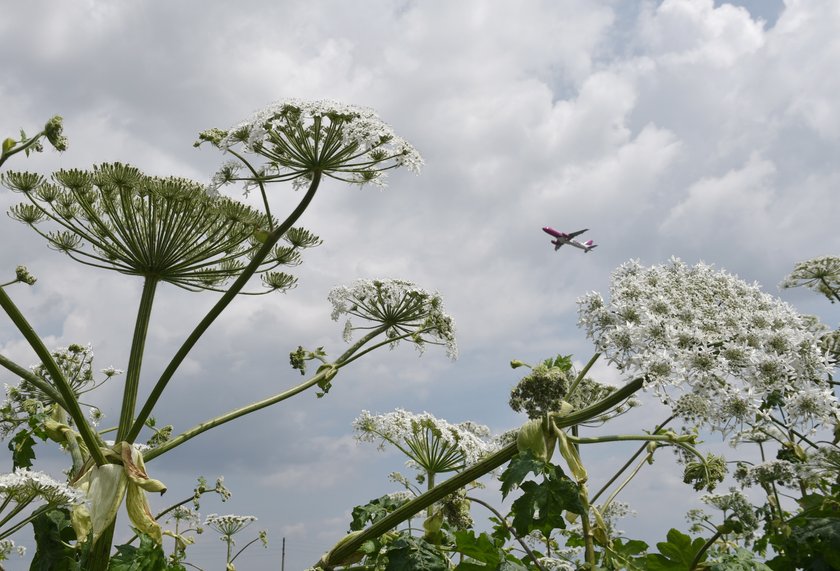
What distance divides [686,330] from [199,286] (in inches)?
220

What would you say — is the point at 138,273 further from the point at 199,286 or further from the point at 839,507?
the point at 839,507

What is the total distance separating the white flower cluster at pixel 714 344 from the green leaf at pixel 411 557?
1665 mm

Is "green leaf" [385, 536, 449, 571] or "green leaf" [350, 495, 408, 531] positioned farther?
"green leaf" [350, 495, 408, 531]

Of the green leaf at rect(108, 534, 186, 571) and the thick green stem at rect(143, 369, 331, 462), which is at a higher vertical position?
the thick green stem at rect(143, 369, 331, 462)

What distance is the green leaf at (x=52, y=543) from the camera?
5289mm

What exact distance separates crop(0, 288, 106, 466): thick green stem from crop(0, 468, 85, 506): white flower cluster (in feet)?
1.19

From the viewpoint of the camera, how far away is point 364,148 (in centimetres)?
620

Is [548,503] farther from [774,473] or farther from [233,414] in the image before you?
[233,414]

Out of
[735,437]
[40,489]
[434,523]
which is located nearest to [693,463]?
[735,437]

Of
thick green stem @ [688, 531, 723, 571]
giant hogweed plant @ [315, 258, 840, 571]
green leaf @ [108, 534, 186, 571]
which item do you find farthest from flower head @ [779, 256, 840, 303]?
green leaf @ [108, 534, 186, 571]

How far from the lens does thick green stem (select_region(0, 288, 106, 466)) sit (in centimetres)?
479

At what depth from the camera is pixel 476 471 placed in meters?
4.04

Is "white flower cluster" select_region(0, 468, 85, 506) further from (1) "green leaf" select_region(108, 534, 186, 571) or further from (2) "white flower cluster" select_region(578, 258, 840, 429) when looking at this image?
(2) "white flower cluster" select_region(578, 258, 840, 429)

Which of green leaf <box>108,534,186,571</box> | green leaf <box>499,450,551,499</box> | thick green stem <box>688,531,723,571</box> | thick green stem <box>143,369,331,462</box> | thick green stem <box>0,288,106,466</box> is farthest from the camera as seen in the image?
thick green stem <box>143,369,331,462</box>
